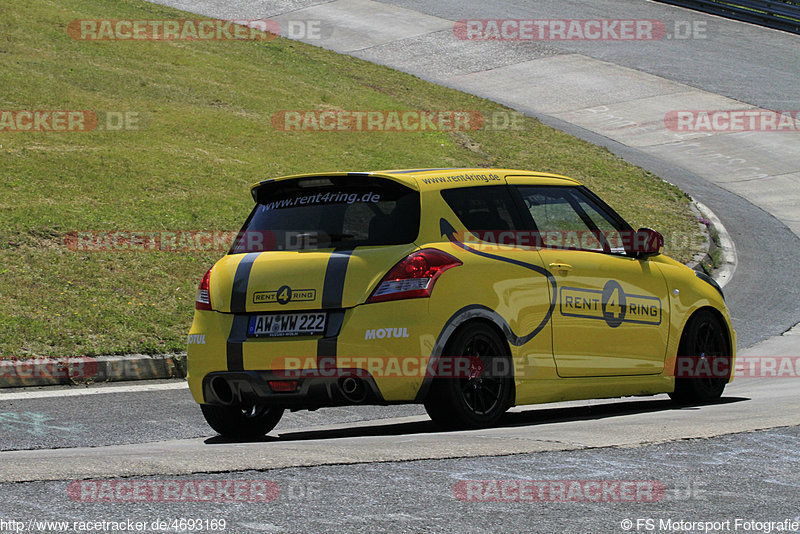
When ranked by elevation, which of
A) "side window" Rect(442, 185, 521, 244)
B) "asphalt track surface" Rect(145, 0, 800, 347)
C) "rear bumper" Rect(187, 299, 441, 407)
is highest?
"asphalt track surface" Rect(145, 0, 800, 347)

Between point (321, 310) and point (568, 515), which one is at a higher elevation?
point (321, 310)

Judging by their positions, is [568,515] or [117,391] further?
[117,391]

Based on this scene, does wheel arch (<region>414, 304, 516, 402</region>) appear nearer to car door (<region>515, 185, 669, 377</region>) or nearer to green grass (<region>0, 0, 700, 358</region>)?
car door (<region>515, 185, 669, 377</region>)

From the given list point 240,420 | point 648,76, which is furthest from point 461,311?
point 648,76

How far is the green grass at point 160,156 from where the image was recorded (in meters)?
11.8

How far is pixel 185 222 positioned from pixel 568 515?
443 inches

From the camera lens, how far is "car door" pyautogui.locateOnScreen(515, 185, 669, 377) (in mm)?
7238

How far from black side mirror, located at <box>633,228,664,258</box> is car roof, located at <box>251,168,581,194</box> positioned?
76cm

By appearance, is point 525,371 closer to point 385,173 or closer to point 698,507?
point 385,173


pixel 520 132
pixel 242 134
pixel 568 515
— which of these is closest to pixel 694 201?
pixel 520 132

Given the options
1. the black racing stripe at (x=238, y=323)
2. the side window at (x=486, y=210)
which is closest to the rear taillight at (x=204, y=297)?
the black racing stripe at (x=238, y=323)

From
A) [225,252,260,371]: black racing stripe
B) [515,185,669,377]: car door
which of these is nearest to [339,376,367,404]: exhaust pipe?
[225,252,260,371]: black racing stripe

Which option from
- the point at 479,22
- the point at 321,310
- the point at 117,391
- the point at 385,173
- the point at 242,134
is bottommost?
the point at 117,391

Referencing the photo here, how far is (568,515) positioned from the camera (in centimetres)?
445
